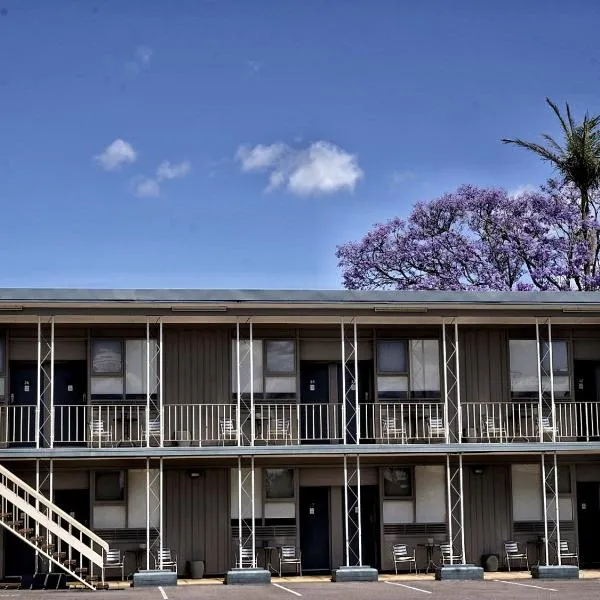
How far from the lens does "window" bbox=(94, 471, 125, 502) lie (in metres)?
27.2

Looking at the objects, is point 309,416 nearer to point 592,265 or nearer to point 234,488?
point 234,488

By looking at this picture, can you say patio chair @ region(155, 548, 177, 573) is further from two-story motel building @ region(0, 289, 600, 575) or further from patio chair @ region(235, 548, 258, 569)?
patio chair @ region(235, 548, 258, 569)

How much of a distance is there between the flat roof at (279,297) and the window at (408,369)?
87.2 inches

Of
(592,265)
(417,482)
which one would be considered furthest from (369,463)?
(592,265)

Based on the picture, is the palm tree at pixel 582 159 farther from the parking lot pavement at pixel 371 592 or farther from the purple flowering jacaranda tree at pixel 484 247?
the parking lot pavement at pixel 371 592

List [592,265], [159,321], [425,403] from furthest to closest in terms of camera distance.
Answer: [592,265], [425,403], [159,321]

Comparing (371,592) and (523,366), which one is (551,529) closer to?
(523,366)

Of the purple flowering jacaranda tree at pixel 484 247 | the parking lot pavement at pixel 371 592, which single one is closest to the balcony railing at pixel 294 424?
the parking lot pavement at pixel 371 592

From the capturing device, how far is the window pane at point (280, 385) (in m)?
27.8

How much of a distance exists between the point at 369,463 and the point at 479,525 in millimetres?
2852

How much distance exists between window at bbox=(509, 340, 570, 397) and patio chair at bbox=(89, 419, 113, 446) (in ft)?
29.6

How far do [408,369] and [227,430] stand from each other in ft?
14.3

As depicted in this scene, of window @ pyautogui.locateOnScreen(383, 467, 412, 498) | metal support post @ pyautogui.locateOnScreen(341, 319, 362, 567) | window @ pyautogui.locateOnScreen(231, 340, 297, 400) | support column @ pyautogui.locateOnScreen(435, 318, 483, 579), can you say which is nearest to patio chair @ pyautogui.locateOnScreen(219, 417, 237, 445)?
window @ pyautogui.locateOnScreen(231, 340, 297, 400)

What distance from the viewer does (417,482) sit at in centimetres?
2820
